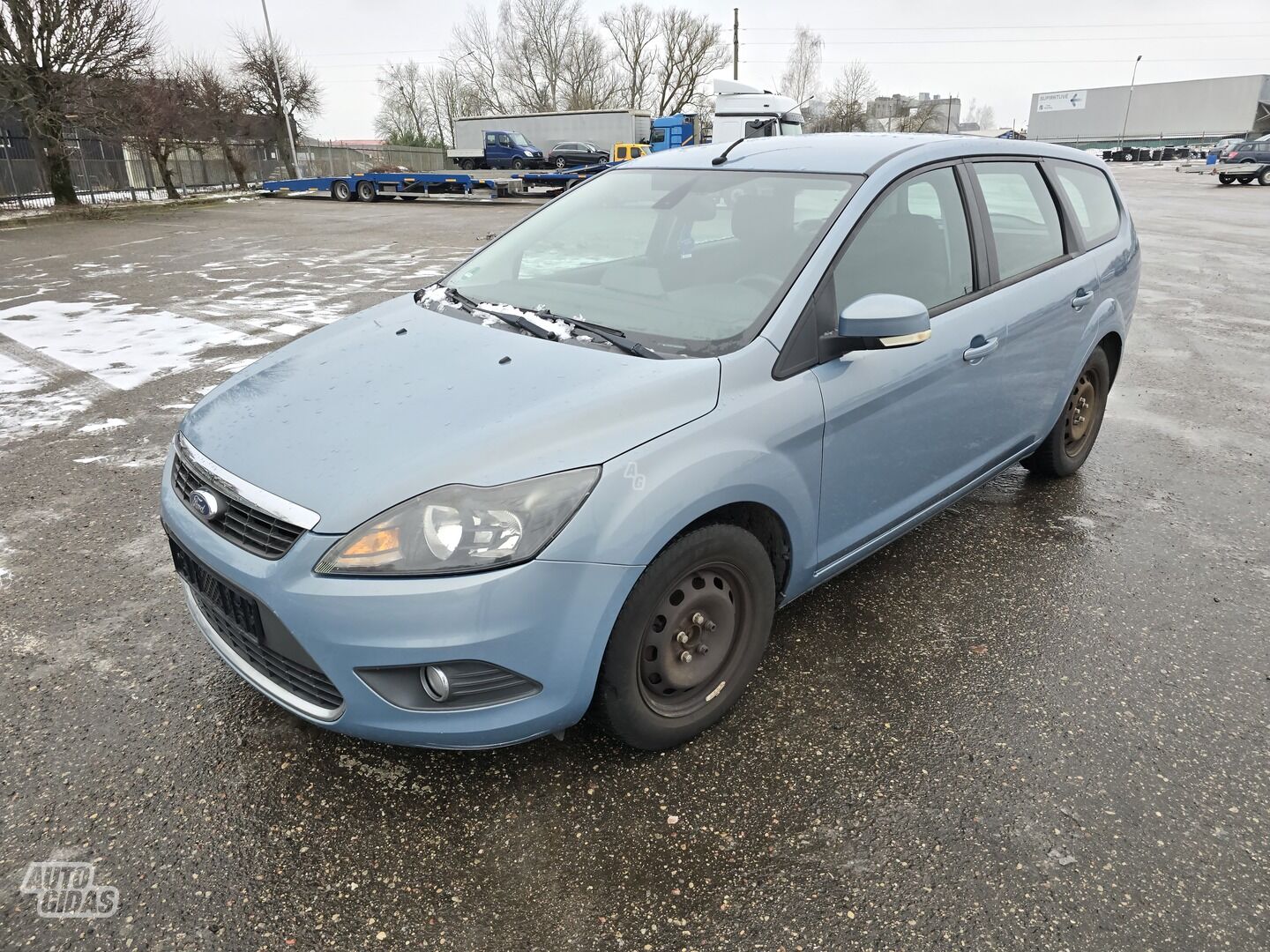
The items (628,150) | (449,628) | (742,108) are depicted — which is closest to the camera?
(449,628)

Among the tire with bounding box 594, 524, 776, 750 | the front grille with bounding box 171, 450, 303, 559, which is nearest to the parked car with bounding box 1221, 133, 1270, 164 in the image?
the tire with bounding box 594, 524, 776, 750

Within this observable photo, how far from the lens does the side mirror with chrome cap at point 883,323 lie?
2.50 metres

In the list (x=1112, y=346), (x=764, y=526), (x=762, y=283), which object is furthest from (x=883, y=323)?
(x=1112, y=346)

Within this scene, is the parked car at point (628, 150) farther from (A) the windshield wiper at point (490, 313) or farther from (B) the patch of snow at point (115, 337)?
(A) the windshield wiper at point (490, 313)

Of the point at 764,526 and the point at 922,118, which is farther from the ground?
the point at 922,118

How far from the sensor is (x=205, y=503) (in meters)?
2.28

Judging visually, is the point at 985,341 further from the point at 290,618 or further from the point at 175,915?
the point at 175,915

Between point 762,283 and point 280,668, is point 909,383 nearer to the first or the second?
point 762,283

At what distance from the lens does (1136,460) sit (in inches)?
190

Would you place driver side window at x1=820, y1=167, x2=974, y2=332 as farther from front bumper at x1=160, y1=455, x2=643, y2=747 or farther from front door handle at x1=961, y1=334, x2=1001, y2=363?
front bumper at x1=160, y1=455, x2=643, y2=747

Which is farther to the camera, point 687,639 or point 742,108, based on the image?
point 742,108

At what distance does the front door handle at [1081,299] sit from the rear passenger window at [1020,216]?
0.69 ft

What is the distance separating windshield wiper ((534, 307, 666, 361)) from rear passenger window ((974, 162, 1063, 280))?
1.78 m

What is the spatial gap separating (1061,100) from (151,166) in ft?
245
